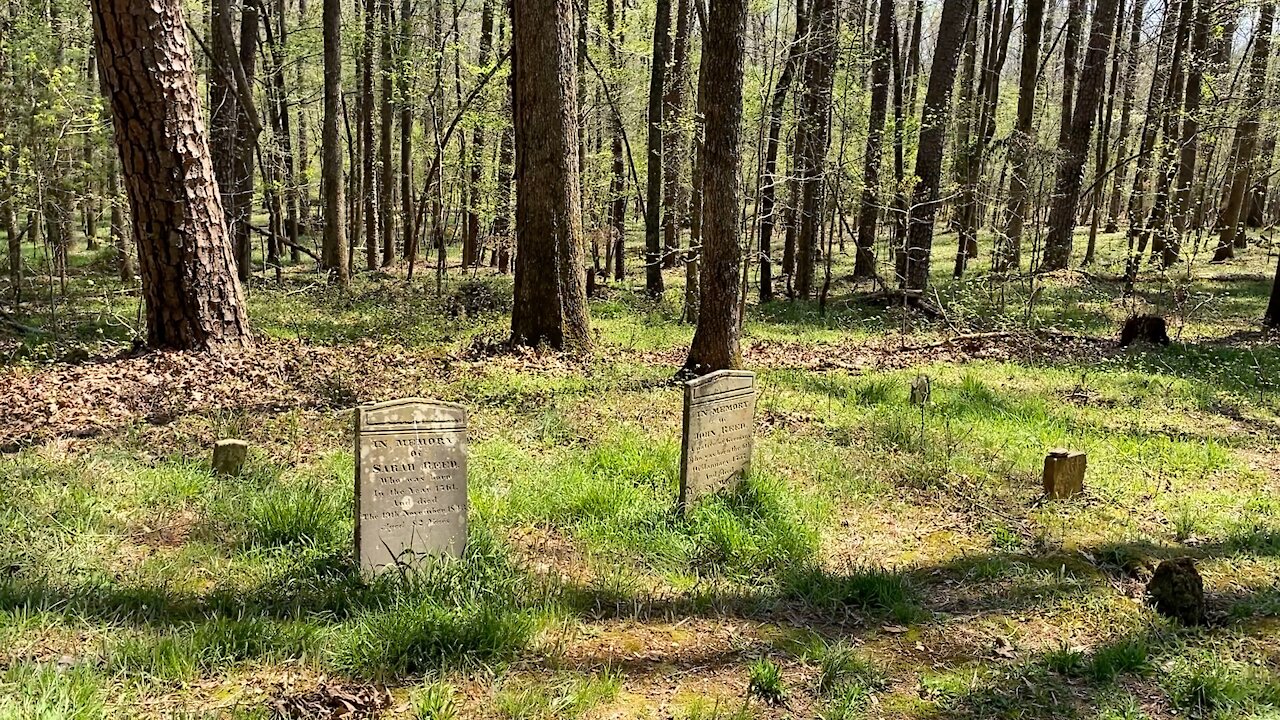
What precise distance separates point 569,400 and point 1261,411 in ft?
22.9

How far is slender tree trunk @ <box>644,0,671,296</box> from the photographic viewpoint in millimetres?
14734

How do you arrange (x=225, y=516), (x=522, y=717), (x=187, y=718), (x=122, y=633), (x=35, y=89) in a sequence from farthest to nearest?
1. (x=35, y=89)
2. (x=225, y=516)
3. (x=122, y=633)
4. (x=522, y=717)
5. (x=187, y=718)

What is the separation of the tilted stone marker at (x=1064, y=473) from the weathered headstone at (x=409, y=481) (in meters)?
4.19

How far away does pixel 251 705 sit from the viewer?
304 centimetres

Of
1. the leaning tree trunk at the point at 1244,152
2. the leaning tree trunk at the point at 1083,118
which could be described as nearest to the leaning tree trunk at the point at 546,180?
the leaning tree trunk at the point at 1083,118

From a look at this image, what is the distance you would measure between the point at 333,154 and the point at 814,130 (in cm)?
980

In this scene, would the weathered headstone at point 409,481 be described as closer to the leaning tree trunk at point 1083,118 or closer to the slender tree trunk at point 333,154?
the slender tree trunk at point 333,154

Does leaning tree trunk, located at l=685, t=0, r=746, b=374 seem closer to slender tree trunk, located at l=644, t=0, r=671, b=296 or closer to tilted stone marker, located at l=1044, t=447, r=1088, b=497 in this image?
tilted stone marker, located at l=1044, t=447, r=1088, b=497

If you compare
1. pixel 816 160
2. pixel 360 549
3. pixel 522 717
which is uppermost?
pixel 816 160

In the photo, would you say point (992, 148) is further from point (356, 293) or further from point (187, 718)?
point (187, 718)

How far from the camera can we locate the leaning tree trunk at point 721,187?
7578mm

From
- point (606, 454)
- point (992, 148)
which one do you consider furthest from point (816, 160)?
point (606, 454)

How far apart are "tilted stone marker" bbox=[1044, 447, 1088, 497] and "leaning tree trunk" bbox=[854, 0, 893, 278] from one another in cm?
985

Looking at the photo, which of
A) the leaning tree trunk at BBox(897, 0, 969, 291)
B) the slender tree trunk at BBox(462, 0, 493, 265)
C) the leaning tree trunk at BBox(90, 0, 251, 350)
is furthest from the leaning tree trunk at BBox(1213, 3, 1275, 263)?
the leaning tree trunk at BBox(90, 0, 251, 350)
